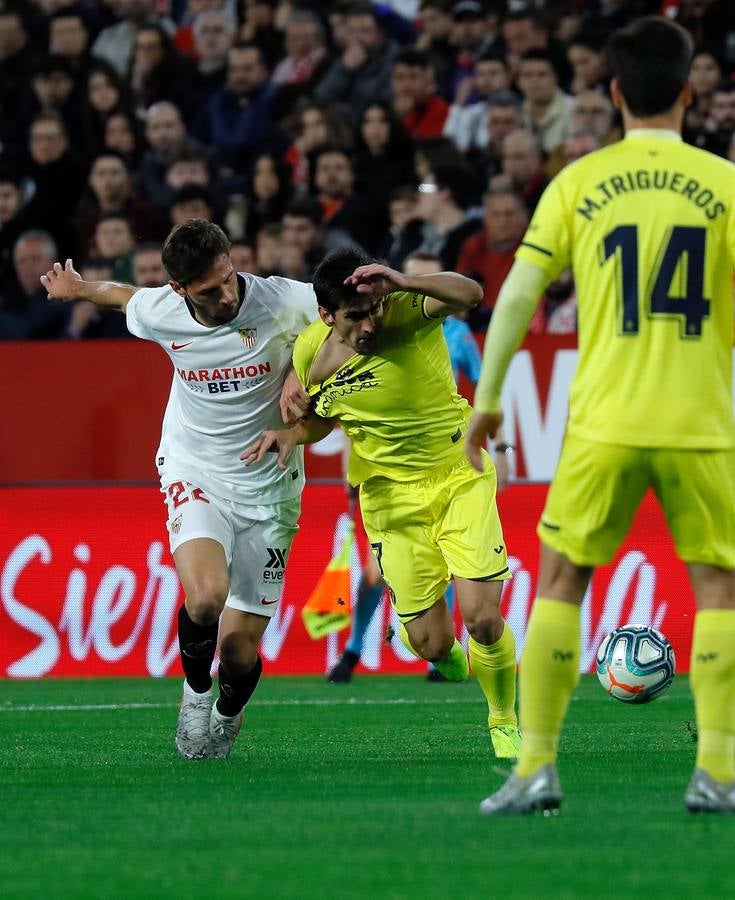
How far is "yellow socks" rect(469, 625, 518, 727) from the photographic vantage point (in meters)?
7.62

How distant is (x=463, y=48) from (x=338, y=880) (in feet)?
43.5

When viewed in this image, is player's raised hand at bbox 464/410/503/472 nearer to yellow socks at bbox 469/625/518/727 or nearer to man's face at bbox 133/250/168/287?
yellow socks at bbox 469/625/518/727

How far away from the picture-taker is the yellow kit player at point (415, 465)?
24.7 feet

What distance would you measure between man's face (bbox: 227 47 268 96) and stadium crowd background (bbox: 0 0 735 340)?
0.02 metres

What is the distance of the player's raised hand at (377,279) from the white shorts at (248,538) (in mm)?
1523

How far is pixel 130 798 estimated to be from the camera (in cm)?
633

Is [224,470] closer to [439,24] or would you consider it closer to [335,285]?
[335,285]

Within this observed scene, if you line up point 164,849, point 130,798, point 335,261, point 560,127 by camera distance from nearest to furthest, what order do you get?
point 164,849 → point 130,798 → point 335,261 → point 560,127

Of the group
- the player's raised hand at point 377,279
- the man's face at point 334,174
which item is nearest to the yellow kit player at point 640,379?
the player's raised hand at point 377,279

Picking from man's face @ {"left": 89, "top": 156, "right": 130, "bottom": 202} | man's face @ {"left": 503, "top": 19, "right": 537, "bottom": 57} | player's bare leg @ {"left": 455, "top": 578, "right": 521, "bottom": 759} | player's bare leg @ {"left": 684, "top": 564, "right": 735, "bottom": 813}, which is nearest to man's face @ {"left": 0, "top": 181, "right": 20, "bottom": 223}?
man's face @ {"left": 89, "top": 156, "right": 130, "bottom": 202}

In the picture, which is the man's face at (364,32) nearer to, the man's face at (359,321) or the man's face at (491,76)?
the man's face at (491,76)

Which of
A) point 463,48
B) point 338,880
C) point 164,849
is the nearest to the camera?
point 338,880

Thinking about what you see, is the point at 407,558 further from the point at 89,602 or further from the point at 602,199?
the point at 89,602

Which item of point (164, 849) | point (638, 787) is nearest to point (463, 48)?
point (638, 787)
